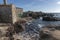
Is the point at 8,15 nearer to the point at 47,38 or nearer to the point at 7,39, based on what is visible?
the point at 7,39

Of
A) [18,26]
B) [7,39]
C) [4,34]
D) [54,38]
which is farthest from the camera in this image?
[18,26]

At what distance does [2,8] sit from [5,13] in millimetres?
1317

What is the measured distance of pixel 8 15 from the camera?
93.6 ft

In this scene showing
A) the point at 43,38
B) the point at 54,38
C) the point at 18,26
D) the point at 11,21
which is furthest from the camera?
the point at 11,21

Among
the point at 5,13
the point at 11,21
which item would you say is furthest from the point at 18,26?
the point at 5,13

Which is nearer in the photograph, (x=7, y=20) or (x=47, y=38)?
(x=47, y=38)

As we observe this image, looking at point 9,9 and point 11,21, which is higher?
point 9,9

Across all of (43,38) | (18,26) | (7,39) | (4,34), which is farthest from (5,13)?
(43,38)

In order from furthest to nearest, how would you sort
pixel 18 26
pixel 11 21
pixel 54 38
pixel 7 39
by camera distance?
pixel 11 21 < pixel 18 26 < pixel 7 39 < pixel 54 38

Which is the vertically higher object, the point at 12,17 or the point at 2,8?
the point at 2,8

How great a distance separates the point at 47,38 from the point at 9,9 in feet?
59.3

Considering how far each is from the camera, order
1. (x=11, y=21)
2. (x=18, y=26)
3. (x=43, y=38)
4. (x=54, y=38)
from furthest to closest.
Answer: (x=11, y=21) < (x=18, y=26) < (x=43, y=38) < (x=54, y=38)

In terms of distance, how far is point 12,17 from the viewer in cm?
2842

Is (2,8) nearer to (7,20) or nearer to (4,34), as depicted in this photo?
(7,20)
